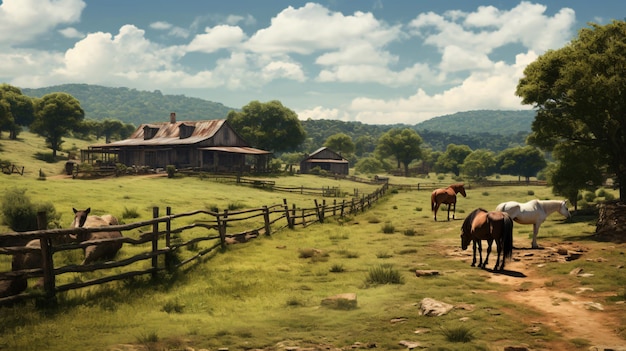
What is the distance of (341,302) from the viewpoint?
8492 mm

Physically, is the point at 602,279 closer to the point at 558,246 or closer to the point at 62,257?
the point at 558,246

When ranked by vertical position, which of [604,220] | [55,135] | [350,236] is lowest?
[350,236]

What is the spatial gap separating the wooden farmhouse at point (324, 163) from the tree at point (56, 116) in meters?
38.3

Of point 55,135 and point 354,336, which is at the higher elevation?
point 55,135

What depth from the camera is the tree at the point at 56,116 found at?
208ft

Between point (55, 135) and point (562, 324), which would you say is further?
point (55, 135)

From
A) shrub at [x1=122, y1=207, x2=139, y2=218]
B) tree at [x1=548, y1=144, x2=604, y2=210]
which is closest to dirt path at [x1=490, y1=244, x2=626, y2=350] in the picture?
tree at [x1=548, y1=144, x2=604, y2=210]

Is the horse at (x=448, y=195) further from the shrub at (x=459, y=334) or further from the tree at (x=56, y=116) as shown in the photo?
the tree at (x=56, y=116)

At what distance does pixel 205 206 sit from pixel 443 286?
62.4ft

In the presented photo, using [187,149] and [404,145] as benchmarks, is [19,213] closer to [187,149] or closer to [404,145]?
[187,149]

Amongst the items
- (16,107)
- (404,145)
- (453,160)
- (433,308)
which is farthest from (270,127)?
(433,308)

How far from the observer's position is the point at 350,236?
19.4m

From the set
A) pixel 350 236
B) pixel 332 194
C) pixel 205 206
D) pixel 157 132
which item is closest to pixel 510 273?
pixel 350 236

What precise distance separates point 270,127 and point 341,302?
6627cm
